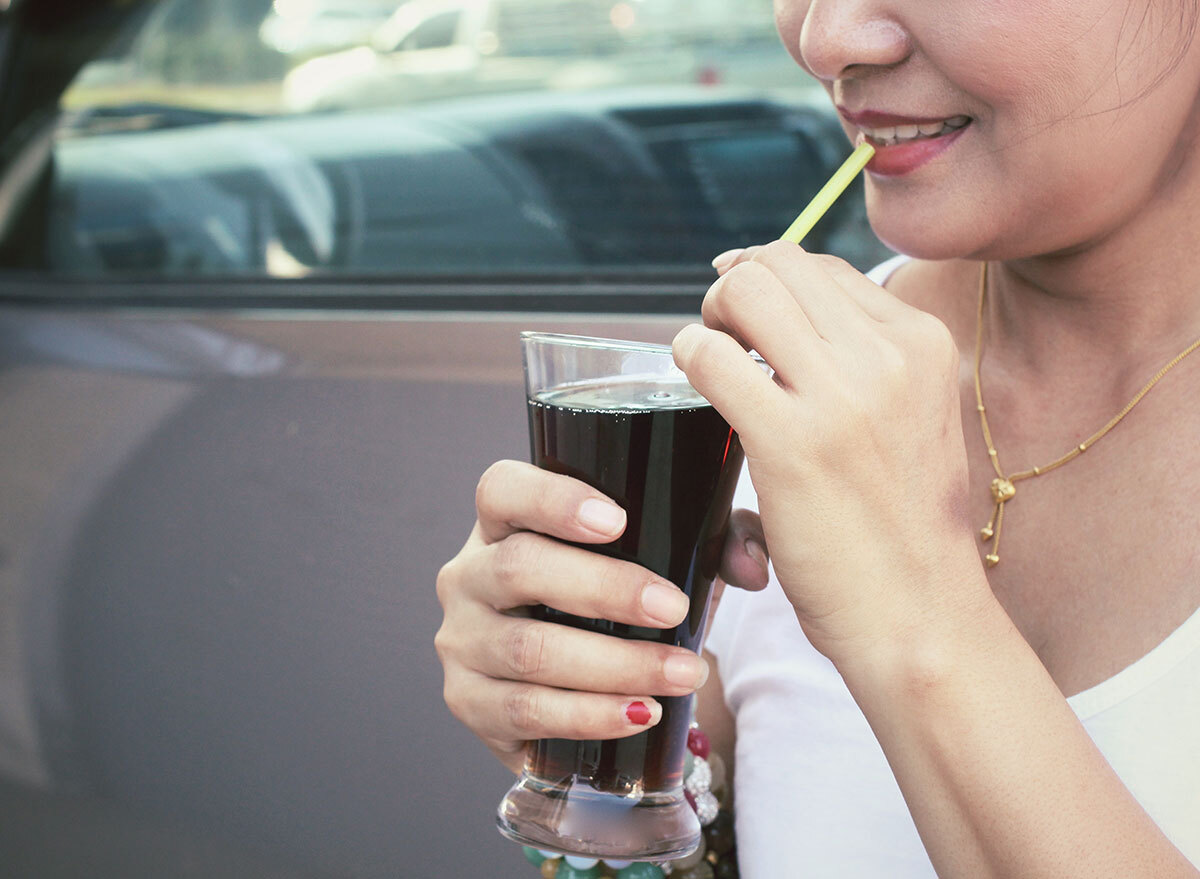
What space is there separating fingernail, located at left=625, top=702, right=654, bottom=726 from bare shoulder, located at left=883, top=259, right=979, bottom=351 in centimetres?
52

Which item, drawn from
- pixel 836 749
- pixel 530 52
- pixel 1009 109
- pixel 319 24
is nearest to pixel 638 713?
pixel 836 749

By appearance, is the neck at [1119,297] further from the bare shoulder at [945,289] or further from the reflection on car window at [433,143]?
the reflection on car window at [433,143]

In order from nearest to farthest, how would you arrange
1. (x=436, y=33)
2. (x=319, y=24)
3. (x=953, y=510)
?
(x=953, y=510) → (x=436, y=33) → (x=319, y=24)

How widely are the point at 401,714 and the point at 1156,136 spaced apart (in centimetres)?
107

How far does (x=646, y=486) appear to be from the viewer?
2.78 feet

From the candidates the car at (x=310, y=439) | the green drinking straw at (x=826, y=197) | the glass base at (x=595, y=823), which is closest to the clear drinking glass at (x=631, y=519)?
the glass base at (x=595, y=823)

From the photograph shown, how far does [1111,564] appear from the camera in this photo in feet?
3.15

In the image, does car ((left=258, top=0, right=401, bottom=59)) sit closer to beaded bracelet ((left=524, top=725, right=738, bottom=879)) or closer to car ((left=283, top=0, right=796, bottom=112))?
car ((left=283, top=0, right=796, bottom=112))

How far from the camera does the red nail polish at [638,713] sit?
2.82ft

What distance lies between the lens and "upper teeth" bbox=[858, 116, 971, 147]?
93 centimetres

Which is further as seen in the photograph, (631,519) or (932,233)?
(932,233)

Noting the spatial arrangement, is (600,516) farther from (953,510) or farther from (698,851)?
(698,851)

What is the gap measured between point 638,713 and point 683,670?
0.14 ft

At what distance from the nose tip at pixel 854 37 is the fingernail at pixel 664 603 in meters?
0.40
